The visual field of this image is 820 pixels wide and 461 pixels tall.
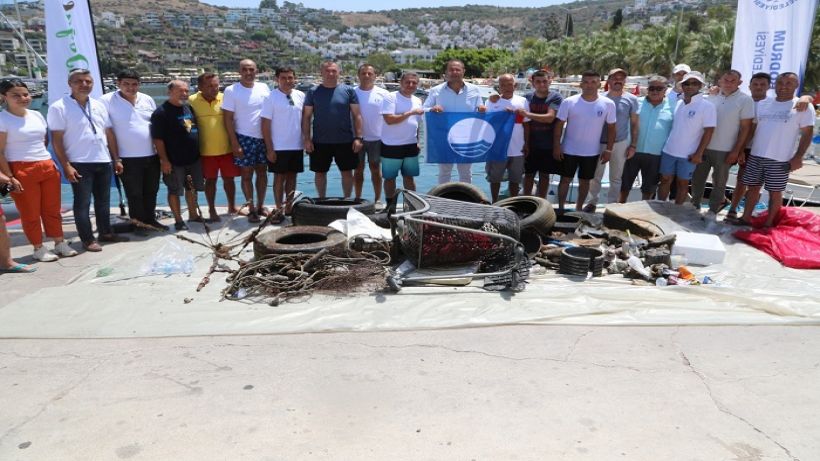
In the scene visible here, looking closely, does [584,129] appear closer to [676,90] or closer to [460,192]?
[460,192]

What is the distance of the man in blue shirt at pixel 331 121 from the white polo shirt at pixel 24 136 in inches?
111

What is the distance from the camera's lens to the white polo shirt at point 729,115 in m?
6.37

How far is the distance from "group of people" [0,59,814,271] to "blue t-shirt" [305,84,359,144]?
14 mm

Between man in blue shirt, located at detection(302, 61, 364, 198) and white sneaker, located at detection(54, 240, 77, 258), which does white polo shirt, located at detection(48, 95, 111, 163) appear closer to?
white sneaker, located at detection(54, 240, 77, 258)

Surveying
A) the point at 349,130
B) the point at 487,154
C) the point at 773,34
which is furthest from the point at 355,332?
the point at 773,34

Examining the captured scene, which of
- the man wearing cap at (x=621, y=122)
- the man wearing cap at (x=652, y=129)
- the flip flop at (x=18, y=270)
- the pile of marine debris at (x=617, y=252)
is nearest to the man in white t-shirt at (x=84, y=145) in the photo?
the flip flop at (x=18, y=270)

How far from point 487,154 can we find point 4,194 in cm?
551

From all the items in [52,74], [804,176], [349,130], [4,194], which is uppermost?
[52,74]

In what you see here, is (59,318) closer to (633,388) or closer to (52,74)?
(633,388)

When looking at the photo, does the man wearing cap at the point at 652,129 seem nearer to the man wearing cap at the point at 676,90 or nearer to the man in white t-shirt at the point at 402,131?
the man wearing cap at the point at 676,90

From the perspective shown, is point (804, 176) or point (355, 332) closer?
point (355, 332)

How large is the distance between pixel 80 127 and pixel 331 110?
2.79 meters

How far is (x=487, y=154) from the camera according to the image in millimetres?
7305

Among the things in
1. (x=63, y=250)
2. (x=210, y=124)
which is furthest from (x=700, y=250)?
(x=63, y=250)
